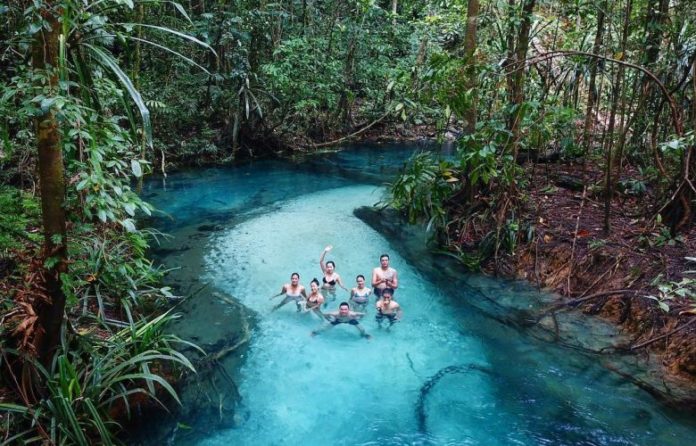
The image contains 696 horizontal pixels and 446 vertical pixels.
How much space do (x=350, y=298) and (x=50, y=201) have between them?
15.8 ft

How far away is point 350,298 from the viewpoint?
7.58 meters

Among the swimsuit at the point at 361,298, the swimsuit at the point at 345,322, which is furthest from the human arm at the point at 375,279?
the swimsuit at the point at 345,322

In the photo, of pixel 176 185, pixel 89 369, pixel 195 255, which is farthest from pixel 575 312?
pixel 176 185

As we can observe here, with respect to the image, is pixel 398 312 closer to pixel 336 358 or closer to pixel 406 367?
pixel 406 367

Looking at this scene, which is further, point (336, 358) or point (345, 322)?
point (345, 322)

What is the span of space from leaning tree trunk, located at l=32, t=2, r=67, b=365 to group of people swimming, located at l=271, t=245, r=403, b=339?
352 centimetres

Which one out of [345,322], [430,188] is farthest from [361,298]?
[430,188]

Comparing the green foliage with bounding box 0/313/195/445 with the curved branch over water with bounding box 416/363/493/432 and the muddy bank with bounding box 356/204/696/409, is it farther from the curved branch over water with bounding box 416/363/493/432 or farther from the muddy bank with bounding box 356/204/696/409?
the muddy bank with bounding box 356/204/696/409

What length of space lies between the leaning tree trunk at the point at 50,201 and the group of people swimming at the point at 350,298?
11.5ft

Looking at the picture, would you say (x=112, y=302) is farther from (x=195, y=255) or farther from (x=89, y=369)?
(x=195, y=255)

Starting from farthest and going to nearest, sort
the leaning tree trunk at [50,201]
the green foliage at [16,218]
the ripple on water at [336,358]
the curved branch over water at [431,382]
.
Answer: the curved branch over water at [431,382] < the ripple on water at [336,358] < the green foliage at [16,218] < the leaning tree trunk at [50,201]

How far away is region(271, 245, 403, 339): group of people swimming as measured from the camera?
276 inches

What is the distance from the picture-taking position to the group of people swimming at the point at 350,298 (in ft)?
23.0

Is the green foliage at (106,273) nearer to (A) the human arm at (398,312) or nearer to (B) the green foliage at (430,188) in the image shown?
(A) the human arm at (398,312)
